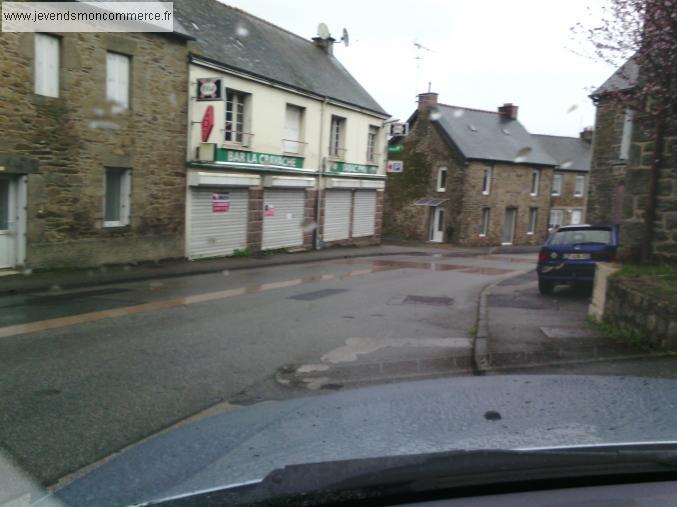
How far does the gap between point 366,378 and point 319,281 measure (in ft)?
29.0

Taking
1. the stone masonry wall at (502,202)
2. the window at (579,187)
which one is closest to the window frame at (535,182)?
the stone masonry wall at (502,202)

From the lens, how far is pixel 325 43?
28844 mm

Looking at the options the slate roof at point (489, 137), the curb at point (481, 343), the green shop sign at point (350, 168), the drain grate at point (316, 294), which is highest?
the slate roof at point (489, 137)

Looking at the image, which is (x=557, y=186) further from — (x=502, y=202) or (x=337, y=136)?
(x=337, y=136)

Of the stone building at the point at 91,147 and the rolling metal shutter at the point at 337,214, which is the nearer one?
the stone building at the point at 91,147

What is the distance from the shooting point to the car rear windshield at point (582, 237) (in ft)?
42.6

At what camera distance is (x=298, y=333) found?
8492mm

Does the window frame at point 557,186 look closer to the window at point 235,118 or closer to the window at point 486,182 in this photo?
the window at point 486,182

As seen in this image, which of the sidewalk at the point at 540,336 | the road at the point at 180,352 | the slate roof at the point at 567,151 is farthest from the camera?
the slate roof at the point at 567,151

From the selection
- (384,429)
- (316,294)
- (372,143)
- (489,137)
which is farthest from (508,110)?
(384,429)

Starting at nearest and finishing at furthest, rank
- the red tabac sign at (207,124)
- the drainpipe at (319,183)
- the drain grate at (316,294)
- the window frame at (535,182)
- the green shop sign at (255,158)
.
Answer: the drain grate at (316,294)
the red tabac sign at (207,124)
the green shop sign at (255,158)
the drainpipe at (319,183)
the window frame at (535,182)

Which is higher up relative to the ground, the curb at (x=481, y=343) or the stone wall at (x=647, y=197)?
the stone wall at (x=647, y=197)

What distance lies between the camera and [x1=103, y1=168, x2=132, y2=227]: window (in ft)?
50.6

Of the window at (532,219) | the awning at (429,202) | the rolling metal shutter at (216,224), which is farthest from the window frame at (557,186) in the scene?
the rolling metal shutter at (216,224)
